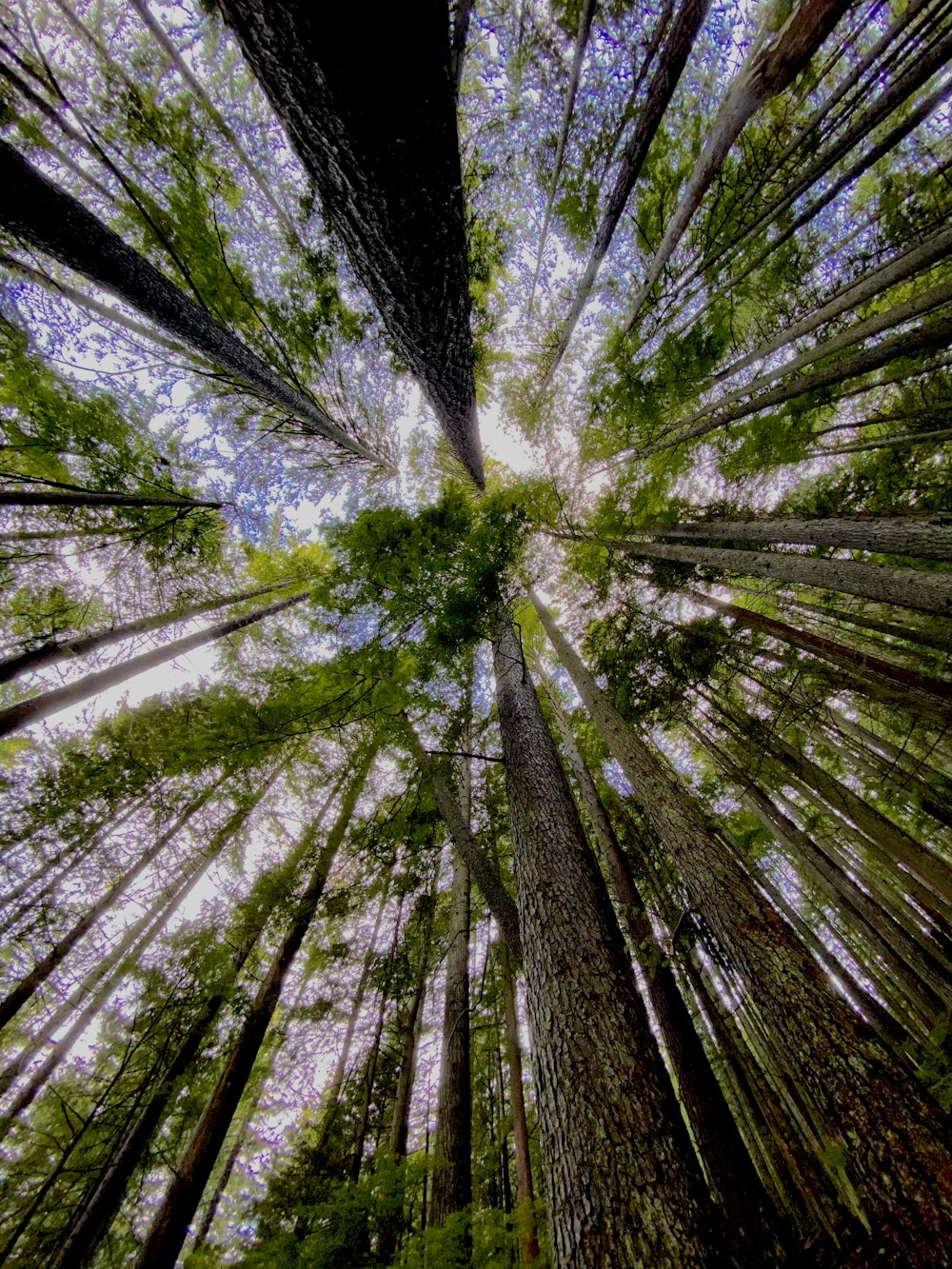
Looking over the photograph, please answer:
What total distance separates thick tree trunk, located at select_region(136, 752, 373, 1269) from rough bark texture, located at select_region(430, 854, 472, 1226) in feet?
6.88

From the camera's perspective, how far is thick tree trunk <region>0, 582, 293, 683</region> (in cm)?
556

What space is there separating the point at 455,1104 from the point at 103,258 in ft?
30.9

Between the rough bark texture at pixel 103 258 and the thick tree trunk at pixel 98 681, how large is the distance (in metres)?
4.33

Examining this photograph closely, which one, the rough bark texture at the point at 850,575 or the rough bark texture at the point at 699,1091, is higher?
the rough bark texture at the point at 850,575

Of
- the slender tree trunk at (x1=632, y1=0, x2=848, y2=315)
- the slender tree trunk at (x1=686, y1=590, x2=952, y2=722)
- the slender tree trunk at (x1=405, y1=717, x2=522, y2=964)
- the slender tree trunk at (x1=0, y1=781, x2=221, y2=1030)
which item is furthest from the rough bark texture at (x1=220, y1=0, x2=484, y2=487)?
the slender tree trunk at (x1=686, y1=590, x2=952, y2=722)

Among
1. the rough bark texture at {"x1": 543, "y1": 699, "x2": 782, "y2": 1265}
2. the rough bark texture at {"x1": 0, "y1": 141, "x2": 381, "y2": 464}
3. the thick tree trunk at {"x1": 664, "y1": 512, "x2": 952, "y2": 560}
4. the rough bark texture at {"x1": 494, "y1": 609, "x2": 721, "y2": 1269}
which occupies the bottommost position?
the rough bark texture at {"x1": 494, "y1": 609, "x2": 721, "y2": 1269}

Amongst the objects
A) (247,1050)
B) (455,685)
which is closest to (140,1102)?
(247,1050)

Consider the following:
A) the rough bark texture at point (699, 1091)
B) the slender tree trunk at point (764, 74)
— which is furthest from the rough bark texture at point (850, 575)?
the rough bark texture at point (699, 1091)

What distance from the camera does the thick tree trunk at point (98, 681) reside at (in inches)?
216

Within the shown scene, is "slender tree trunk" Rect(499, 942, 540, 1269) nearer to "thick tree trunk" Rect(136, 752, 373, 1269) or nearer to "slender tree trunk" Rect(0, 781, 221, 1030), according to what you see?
"thick tree trunk" Rect(136, 752, 373, 1269)

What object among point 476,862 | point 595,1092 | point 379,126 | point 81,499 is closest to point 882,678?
point 476,862

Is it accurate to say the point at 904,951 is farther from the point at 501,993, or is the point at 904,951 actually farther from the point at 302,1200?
the point at 302,1200

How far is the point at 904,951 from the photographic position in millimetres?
6836

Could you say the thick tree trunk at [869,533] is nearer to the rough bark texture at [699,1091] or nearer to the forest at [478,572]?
the forest at [478,572]
